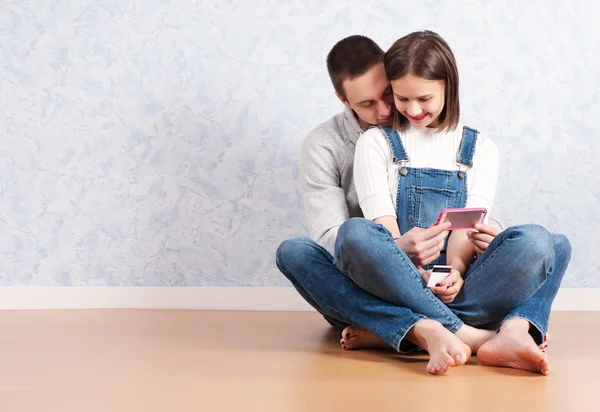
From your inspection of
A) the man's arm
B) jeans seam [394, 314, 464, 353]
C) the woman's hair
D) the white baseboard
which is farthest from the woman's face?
the white baseboard

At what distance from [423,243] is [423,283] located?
0.08 meters

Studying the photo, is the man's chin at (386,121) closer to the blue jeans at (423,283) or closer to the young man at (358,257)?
the young man at (358,257)

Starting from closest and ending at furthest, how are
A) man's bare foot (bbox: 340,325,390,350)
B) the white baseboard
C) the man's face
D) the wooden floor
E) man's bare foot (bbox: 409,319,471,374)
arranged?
the wooden floor
man's bare foot (bbox: 409,319,471,374)
man's bare foot (bbox: 340,325,390,350)
the man's face
the white baseboard

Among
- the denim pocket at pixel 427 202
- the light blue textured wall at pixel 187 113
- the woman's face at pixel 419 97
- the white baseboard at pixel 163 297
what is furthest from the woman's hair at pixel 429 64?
the white baseboard at pixel 163 297

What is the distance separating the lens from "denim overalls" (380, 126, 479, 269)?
163 cm

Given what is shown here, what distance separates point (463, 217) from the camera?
1.49m

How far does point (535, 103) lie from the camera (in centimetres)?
228

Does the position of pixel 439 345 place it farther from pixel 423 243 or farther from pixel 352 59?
pixel 352 59

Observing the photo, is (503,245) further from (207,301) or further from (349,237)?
(207,301)

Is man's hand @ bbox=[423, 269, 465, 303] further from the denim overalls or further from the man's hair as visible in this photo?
the man's hair

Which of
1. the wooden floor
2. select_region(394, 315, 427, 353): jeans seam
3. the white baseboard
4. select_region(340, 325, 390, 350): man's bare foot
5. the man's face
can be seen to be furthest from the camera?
the white baseboard

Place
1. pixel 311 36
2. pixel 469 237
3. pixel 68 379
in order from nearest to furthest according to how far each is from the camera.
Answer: pixel 68 379
pixel 469 237
pixel 311 36

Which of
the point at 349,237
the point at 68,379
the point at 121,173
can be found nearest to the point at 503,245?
the point at 349,237

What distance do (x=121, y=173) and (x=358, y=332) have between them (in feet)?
3.29
